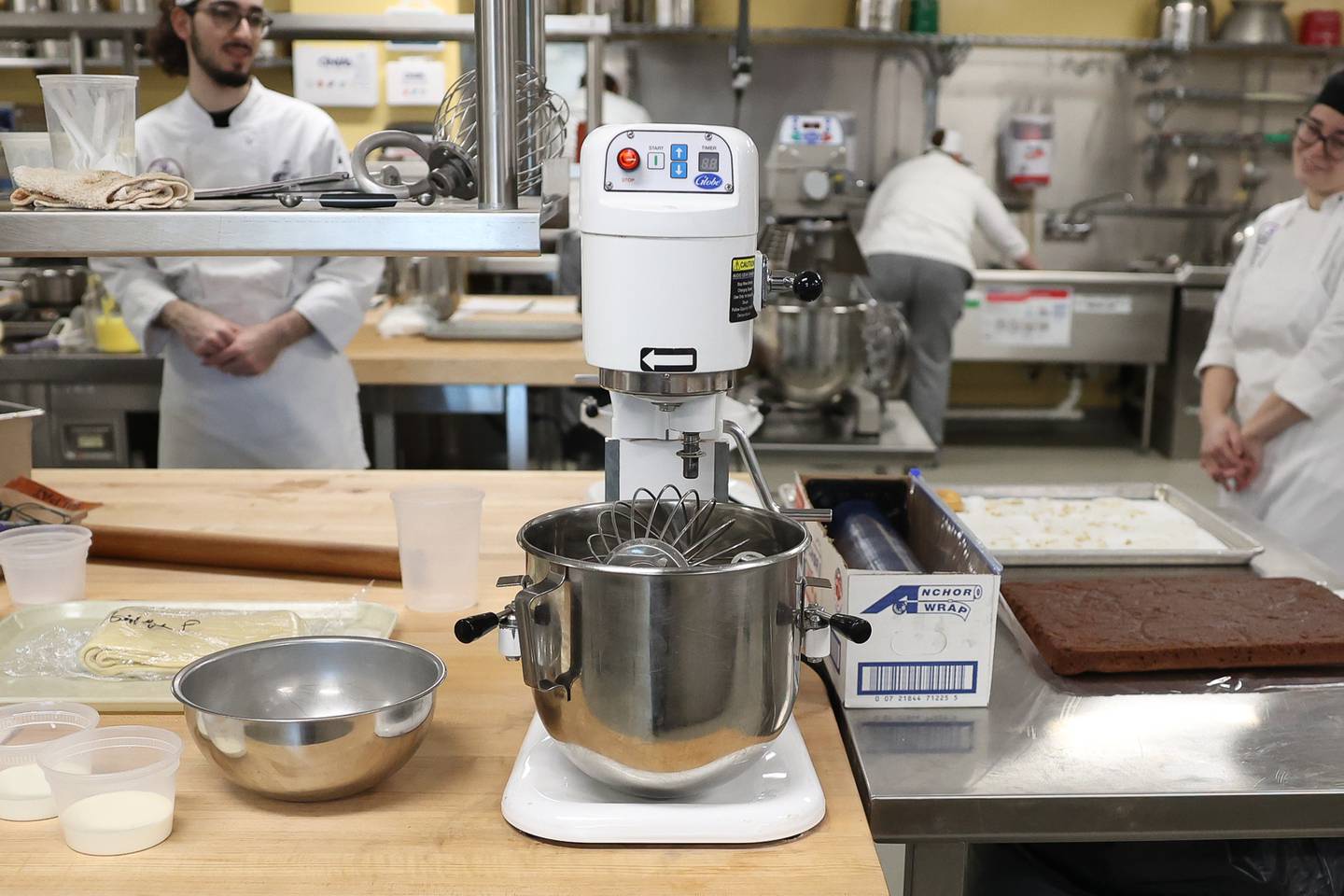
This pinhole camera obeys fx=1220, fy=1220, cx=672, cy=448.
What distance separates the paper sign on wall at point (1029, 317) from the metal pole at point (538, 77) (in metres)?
4.85

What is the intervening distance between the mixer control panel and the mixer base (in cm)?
54

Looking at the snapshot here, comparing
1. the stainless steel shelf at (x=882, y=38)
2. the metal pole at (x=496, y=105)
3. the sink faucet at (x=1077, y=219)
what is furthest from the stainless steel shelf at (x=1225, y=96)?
the metal pole at (x=496, y=105)

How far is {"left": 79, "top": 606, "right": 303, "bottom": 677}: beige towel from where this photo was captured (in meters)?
1.28

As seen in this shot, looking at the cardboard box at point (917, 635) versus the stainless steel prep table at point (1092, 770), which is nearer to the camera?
the stainless steel prep table at point (1092, 770)

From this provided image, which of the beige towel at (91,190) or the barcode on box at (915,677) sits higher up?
the beige towel at (91,190)

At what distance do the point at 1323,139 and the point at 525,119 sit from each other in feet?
6.29

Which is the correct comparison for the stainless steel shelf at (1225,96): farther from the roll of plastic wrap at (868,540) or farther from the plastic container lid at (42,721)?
the plastic container lid at (42,721)

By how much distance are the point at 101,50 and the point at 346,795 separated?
239 inches

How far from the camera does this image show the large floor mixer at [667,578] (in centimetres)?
99

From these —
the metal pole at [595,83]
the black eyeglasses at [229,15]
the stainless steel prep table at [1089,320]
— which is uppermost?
the black eyeglasses at [229,15]

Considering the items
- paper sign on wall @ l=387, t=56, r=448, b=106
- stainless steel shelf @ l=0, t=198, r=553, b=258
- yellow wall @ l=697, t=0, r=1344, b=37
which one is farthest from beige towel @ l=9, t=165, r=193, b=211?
yellow wall @ l=697, t=0, r=1344, b=37

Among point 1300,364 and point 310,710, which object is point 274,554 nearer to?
point 310,710

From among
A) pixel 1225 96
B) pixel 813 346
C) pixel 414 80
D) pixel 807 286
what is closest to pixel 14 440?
pixel 807 286

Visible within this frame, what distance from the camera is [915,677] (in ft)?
4.18
